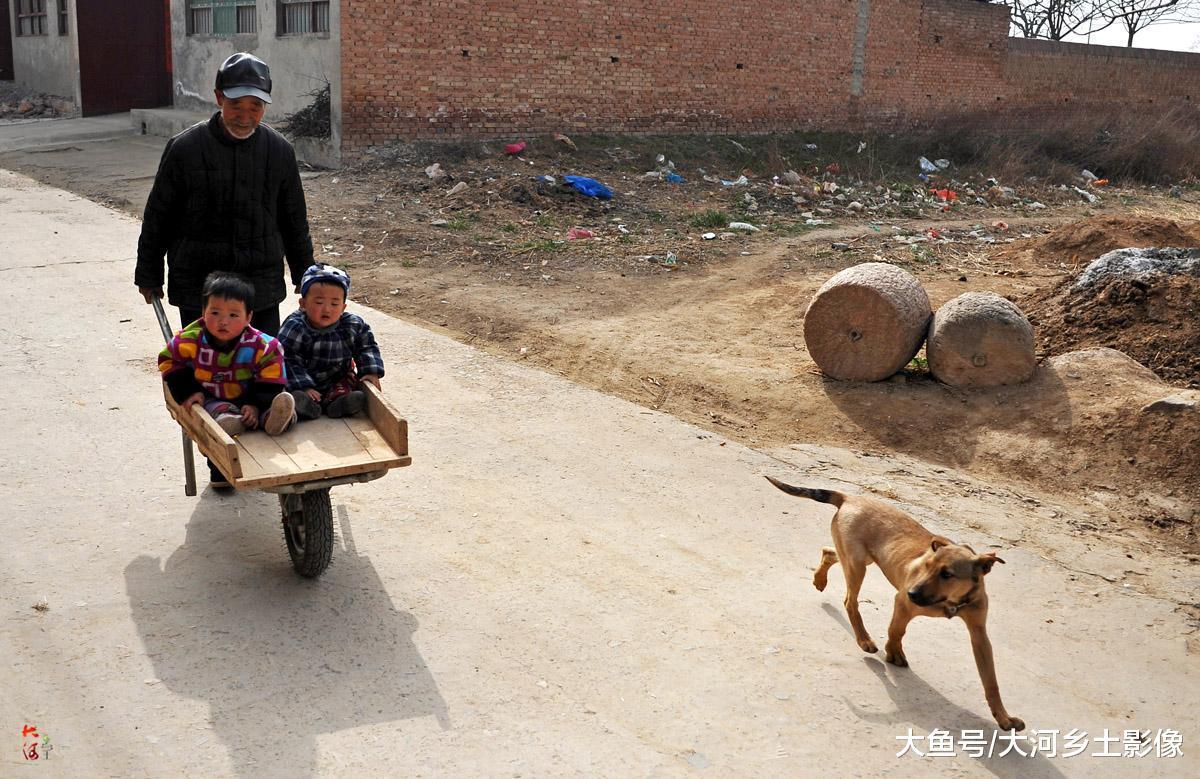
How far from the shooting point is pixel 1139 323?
730 centimetres

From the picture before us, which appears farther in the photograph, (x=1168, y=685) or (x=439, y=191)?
(x=439, y=191)

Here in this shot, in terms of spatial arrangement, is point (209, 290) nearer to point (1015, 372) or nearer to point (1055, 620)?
point (1055, 620)

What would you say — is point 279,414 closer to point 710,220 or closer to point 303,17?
point 710,220

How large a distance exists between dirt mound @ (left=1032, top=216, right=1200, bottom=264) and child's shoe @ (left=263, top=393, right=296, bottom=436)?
391 inches

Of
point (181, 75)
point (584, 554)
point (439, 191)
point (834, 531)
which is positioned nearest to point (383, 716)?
point (584, 554)

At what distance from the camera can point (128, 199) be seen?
1268 centimetres

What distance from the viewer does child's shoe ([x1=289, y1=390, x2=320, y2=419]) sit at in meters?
4.11

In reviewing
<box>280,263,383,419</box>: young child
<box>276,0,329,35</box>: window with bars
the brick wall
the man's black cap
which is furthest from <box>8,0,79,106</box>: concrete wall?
<box>280,263,383,419</box>: young child

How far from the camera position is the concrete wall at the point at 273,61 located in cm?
1435

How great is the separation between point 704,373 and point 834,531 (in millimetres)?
3550

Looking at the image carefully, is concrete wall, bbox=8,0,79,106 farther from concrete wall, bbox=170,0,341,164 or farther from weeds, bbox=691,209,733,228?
weeds, bbox=691,209,733,228

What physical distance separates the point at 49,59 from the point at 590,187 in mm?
14306

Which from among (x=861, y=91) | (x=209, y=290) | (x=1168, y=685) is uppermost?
(x=861, y=91)

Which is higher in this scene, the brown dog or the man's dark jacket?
the man's dark jacket
